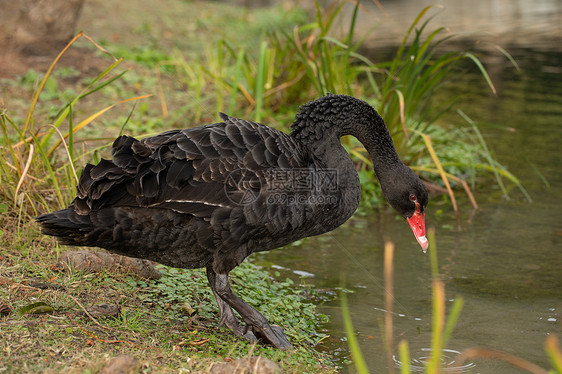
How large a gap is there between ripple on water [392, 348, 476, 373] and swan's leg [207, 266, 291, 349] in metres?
0.68

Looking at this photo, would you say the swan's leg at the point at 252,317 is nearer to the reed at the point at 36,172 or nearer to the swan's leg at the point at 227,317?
the swan's leg at the point at 227,317

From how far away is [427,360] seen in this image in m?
3.69

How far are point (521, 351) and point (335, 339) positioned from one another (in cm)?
109

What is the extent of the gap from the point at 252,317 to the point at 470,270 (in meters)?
2.14

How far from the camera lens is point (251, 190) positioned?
11.5 feet

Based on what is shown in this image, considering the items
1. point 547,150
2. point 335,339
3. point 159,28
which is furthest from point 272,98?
point 159,28

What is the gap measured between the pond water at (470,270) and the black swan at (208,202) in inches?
32.7

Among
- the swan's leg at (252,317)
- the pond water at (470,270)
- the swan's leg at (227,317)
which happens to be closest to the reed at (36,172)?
the swan's leg at (227,317)

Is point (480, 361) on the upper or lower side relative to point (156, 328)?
lower

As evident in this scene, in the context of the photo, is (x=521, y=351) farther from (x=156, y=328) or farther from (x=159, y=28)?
(x=159, y=28)

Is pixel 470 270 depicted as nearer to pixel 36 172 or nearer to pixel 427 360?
pixel 427 360

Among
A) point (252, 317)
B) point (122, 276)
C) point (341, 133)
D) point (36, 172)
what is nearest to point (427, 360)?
point (252, 317)

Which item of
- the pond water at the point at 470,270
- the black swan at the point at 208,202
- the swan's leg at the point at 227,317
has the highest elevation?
the black swan at the point at 208,202

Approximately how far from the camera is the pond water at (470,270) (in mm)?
3973
